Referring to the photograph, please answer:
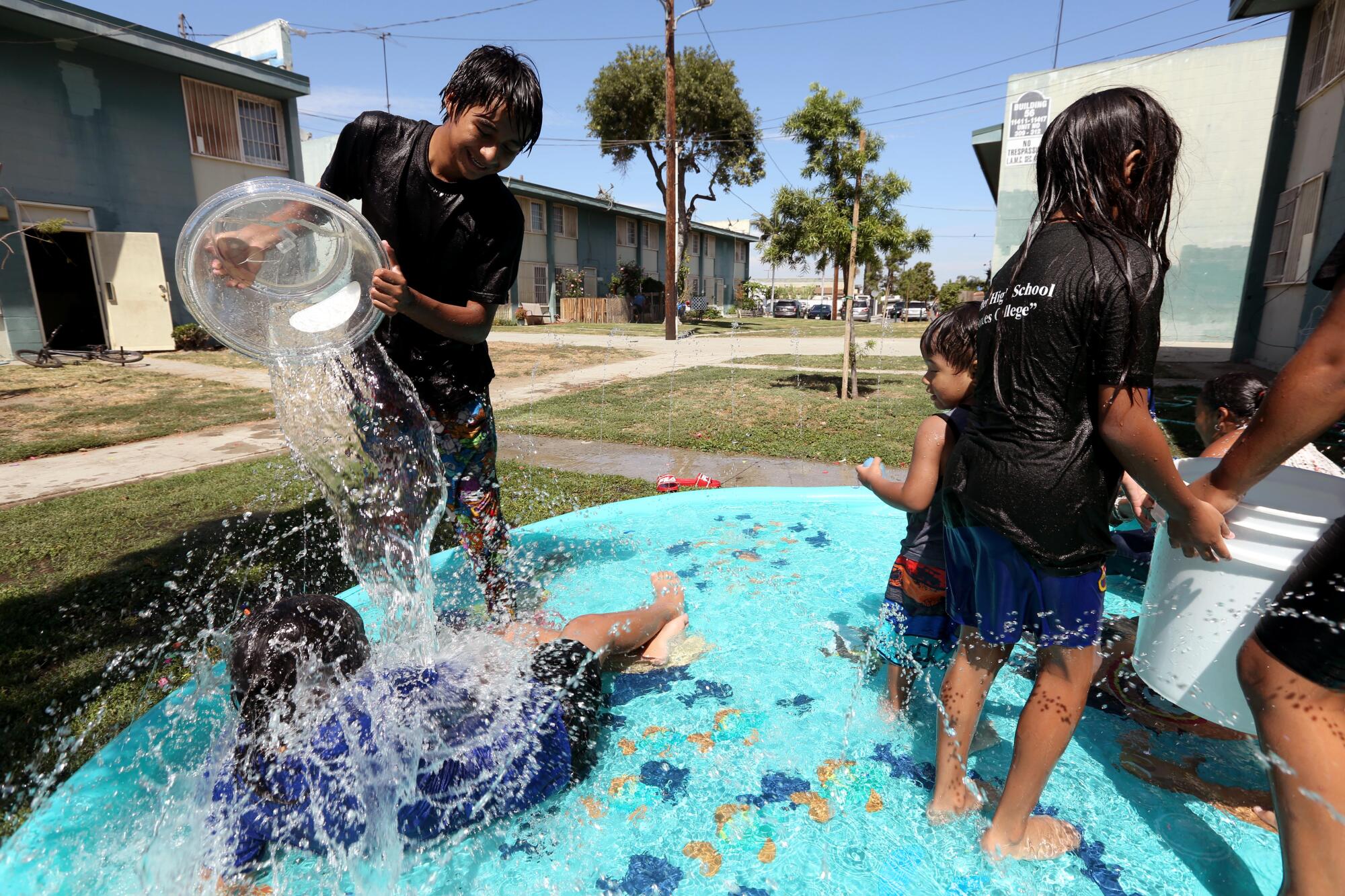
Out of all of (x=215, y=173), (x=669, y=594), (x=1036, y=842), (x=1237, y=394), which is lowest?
(x=1036, y=842)

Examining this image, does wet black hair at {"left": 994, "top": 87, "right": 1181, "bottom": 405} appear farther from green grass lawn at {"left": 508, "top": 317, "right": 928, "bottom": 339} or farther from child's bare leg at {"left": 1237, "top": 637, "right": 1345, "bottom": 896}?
green grass lawn at {"left": 508, "top": 317, "right": 928, "bottom": 339}

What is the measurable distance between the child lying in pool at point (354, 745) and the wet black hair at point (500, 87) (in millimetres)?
1580

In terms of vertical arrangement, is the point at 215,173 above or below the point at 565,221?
below

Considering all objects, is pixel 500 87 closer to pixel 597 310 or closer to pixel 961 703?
pixel 961 703

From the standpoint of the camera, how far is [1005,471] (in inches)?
66.3

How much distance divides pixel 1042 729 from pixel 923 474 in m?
0.76

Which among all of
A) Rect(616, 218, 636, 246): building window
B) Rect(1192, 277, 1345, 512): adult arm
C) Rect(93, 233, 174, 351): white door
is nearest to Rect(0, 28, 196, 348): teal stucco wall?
Rect(93, 233, 174, 351): white door

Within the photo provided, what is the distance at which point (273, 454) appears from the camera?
6.18 metres

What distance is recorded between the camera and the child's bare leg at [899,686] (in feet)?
8.30

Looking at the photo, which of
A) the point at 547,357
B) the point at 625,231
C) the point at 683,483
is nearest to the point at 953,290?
the point at 625,231

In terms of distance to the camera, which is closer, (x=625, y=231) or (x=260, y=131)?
(x=260, y=131)

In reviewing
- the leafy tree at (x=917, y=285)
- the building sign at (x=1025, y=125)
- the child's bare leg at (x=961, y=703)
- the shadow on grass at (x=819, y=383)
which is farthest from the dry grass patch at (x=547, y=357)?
the leafy tree at (x=917, y=285)

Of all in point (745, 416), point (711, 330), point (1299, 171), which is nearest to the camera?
point (745, 416)

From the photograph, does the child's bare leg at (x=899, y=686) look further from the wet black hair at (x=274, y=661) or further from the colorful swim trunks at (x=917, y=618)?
the wet black hair at (x=274, y=661)
